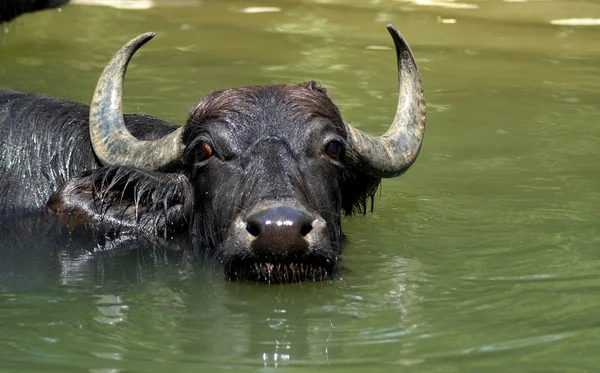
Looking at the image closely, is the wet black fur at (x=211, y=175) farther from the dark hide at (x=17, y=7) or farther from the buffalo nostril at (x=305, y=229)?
the dark hide at (x=17, y=7)

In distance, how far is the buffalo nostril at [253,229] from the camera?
626cm

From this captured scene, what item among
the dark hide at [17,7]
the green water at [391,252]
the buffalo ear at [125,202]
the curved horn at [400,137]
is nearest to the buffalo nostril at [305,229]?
the green water at [391,252]

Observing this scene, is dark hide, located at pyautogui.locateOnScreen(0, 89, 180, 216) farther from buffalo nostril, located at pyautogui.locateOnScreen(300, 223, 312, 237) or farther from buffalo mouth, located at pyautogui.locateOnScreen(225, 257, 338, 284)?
buffalo nostril, located at pyautogui.locateOnScreen(300, 223, 312, 237)

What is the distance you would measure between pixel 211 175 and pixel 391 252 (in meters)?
1.31

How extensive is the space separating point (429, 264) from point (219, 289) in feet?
4.48

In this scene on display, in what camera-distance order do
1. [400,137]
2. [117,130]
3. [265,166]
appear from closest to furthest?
[265,166]
[117,130]
[400,137]

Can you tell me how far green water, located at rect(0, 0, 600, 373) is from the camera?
560 cm

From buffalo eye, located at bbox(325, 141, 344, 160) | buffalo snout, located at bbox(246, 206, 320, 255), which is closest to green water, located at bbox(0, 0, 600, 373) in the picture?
buffalo snout, located at bbox(246, 206, 320, 255)

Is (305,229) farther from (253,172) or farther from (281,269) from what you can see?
(253,172)

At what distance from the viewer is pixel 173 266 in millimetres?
7273

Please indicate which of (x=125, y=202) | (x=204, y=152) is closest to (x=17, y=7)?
(x=125, y=202)

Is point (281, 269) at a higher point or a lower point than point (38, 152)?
lower

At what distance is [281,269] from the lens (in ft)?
21.3

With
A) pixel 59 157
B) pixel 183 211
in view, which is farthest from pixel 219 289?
pixel 59 157
